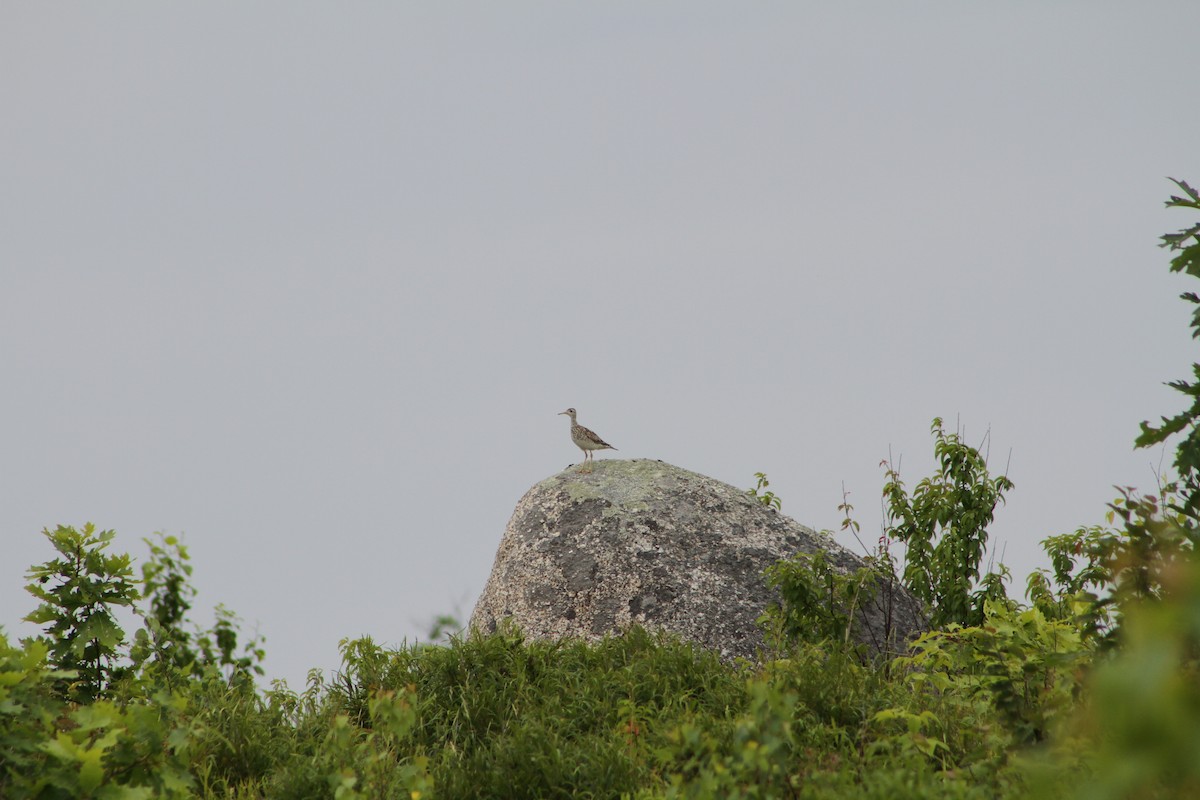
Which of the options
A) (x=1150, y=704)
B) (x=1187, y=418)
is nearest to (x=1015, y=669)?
(x=1187, y=418)

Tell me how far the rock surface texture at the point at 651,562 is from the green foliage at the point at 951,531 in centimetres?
36

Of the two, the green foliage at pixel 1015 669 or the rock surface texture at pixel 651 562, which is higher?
the rock surface texture at pixel 651 562

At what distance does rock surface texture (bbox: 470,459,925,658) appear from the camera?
10.1 m

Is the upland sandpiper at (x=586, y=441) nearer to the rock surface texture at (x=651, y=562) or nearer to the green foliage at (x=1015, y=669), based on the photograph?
the rock surface texture at (x=651, y=562)

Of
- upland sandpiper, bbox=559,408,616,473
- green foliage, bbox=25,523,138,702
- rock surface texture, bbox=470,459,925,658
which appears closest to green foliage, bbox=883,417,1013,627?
rock surface texture, bbox=470,459,925,658

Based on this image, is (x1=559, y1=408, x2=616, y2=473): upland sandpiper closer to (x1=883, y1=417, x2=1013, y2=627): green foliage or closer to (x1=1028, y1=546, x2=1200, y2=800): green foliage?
(x1=883, y1=417, x2=1013, y2=627): green foliage

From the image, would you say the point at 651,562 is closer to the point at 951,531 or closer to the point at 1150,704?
the point at 951,531

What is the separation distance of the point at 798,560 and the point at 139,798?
20.1 ft

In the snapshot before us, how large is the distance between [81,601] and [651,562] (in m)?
5.12

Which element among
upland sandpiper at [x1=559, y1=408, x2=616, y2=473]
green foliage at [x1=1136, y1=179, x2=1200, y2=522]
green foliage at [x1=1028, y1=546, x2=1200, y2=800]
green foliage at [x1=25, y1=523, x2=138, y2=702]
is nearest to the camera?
green foliage at [x1=1028, y1=546, x2=1200, y2=800]

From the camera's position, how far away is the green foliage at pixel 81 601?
8.48 metres

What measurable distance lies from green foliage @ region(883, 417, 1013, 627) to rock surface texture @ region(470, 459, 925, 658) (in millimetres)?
363

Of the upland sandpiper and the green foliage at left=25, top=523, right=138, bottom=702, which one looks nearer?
the green foliage at left=25, top=523, right=138, bottom=702

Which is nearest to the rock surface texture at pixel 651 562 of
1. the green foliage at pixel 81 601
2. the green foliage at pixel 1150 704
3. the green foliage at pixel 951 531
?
the green foliage at pixel 951 531
